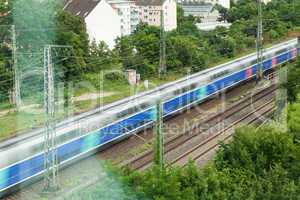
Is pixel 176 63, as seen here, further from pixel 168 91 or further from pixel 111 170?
pixel 111 170

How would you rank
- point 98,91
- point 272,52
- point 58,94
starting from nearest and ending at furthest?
point 58,94, point 98,91, point 272,52

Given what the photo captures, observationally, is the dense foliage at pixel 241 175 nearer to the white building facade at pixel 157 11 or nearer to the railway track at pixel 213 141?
the railway track at pixel 213 141

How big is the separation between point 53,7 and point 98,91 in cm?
415

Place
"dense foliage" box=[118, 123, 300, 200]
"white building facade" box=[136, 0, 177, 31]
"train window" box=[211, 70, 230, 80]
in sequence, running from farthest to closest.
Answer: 1. "white building facade" box=[136, 0, 177, 31]
2. "train window" box=[211, 70, 230, 80]
3. "dense foliage" box=[118, 123, 300, 200]

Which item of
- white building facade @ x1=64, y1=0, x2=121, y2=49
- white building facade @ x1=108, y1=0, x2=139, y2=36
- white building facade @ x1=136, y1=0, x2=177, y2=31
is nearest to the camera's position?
white building facade @ x1=64, y1=0, x2=121, y2=49

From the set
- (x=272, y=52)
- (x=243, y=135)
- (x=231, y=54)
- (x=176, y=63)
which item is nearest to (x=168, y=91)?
(x=243, y=135)

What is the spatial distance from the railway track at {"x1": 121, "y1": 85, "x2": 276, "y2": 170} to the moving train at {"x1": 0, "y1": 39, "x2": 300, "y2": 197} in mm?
787

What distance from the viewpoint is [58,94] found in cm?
1742

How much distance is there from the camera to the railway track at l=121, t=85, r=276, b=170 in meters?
11.9

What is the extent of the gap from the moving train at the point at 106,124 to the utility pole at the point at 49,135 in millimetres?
498

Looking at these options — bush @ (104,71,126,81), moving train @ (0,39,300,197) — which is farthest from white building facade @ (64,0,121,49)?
moving train @ (0,39,300,197)

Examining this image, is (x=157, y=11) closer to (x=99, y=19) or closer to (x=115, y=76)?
(x=99, y=19)

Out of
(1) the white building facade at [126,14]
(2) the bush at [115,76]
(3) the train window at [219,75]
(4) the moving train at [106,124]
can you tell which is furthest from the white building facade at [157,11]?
(3) the train window at [219,75]

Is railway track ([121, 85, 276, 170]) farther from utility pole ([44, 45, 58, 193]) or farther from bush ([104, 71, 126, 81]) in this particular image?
bush ([104, 71, 126, 81])
